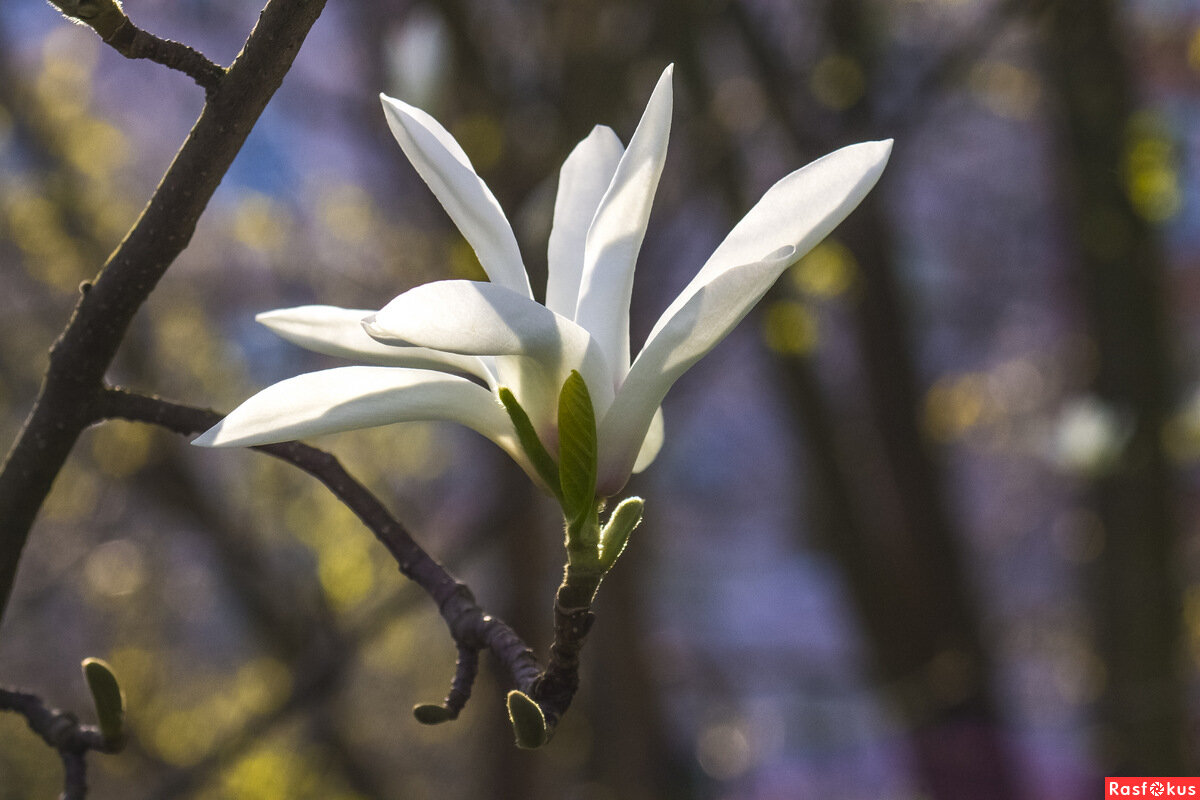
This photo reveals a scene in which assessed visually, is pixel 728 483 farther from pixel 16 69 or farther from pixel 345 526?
pixel 16 69

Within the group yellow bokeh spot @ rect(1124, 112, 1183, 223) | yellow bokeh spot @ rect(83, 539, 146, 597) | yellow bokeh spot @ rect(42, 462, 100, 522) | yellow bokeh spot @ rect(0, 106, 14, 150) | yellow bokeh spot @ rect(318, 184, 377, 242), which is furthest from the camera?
yellow bokeh spot @ rect(318, 184, 377, 242)

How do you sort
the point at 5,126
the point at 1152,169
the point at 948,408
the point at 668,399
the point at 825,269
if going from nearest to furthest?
the point at 1152,169 → the point at 825,269 → the point at 5,126 → the point at 668,399 → the point at 948,408

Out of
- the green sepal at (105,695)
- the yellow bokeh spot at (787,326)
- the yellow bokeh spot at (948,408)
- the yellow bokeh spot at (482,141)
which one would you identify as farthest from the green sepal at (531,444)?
the yellow bokeh spot at (948,408)

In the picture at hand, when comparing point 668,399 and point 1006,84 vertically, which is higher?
point 1006,84

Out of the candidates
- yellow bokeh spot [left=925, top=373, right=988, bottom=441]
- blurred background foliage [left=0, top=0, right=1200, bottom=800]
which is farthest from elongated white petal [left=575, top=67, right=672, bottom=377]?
yellow bokeh spot [left=925, top=373, right=988, bottom=441]

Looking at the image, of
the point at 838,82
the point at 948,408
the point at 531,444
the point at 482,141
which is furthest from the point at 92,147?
the point at 531,444

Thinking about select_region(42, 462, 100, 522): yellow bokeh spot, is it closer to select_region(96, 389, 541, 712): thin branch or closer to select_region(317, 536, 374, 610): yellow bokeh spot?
select_region(317, 536, 374, 610): yellow bokeh spot

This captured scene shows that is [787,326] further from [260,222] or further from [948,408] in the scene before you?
[260,222]

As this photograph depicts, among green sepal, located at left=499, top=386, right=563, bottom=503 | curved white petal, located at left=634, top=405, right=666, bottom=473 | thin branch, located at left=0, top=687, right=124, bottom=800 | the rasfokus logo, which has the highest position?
curved white petal, located at left=634, top=405, right=666, bottom=473
